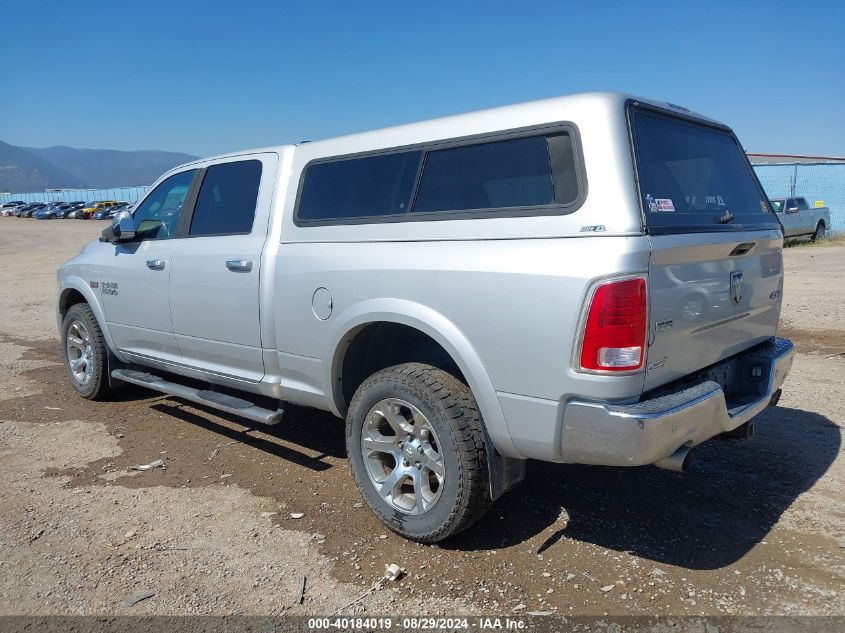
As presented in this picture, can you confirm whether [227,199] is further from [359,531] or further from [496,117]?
[359,531]

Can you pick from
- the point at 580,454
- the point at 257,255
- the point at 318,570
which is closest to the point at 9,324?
the point at 257,255

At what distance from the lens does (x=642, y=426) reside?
2670 millimetres

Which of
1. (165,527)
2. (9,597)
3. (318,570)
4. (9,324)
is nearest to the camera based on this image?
(9,597)

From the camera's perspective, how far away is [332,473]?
4.40 metres

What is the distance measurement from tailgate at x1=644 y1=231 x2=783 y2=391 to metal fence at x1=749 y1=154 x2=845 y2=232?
26222 mm

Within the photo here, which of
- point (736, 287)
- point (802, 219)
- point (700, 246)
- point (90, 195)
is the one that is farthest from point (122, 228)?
point (90, 195)

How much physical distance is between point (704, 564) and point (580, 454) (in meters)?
0.97

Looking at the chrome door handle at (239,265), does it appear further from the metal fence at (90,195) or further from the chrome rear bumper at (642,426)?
the metal fence at (90,195)

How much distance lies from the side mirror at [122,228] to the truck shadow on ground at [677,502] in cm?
344

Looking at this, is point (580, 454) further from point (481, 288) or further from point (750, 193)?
point (750, 193)

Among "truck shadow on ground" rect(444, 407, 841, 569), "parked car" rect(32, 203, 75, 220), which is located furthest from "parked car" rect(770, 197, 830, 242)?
"parked car" rect(32, 203, 75, 220)

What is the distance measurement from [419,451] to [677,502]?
62.7 inches

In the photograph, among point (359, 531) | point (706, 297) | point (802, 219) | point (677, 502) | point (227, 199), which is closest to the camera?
point (706, 297)

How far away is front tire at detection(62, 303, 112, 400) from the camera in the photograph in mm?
5785
